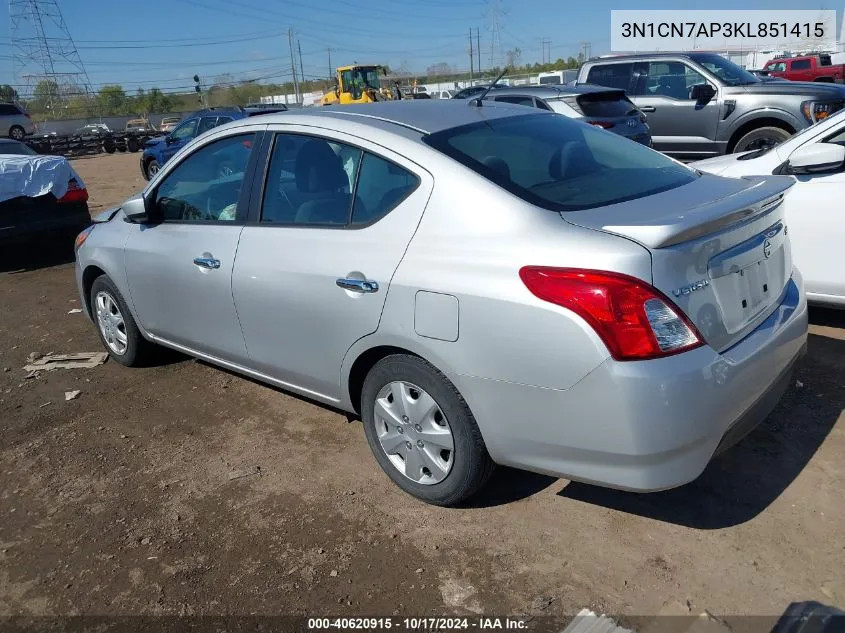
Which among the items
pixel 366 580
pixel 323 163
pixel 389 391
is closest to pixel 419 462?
pixel 389 391

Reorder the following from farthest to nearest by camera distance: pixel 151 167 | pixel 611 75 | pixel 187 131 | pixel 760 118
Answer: pixel 151 167 → pixel 187 131 → pixel 611 75 → pixel 760 118

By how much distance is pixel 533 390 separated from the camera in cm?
257

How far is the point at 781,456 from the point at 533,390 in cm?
156

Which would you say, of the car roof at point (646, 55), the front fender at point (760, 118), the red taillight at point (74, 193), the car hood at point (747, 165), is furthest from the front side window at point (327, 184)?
the car roof at point (646, 55)

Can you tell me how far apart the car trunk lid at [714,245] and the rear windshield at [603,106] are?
7.26m

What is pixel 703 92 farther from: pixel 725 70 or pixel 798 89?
pixel 798 89

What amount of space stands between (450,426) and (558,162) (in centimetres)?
129

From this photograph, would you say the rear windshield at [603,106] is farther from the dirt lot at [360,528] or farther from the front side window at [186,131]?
the front side window at [186,131]

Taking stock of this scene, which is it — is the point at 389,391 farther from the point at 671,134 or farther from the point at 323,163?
the point at 671,134

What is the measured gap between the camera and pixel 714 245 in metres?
2.58

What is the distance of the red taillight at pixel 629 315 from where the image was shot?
2.38 metres

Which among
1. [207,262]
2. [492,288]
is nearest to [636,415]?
[492,288]

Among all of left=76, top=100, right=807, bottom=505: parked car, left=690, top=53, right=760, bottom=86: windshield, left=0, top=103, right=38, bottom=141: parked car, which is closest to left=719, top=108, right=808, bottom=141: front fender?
left=690, top=53, right=760, bottom=86: windshield

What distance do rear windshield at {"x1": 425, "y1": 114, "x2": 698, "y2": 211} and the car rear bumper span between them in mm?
729
